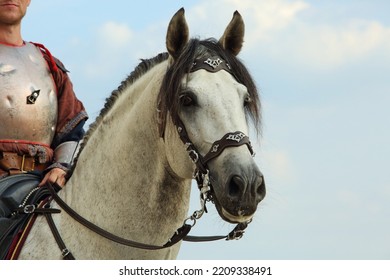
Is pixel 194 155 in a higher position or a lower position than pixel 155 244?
higher

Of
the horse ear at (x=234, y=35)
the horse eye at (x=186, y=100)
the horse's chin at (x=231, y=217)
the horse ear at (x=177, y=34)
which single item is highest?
the horse ear at (x=234, y=35)

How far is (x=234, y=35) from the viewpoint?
7.18 meters

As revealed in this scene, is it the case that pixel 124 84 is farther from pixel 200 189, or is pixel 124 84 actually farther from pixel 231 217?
pixel 231 217

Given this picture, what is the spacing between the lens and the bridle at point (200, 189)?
623cm

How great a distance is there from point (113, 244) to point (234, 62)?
2.10m

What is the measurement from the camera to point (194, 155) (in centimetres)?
639

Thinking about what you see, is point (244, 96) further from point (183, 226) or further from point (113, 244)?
point (113, 244)

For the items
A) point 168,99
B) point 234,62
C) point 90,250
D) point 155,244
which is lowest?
point 90,250

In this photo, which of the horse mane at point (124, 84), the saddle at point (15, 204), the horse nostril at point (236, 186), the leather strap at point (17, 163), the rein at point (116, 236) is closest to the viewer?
the horse nostril at point (236, 186)

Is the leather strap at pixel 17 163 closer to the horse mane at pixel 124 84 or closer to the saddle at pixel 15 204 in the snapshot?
the saddle at pixel 15 204

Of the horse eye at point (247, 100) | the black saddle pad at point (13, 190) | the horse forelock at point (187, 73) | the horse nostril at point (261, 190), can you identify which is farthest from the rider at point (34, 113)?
the horse nostril at point (261, 190)

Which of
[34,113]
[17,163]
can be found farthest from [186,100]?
[17,163]
